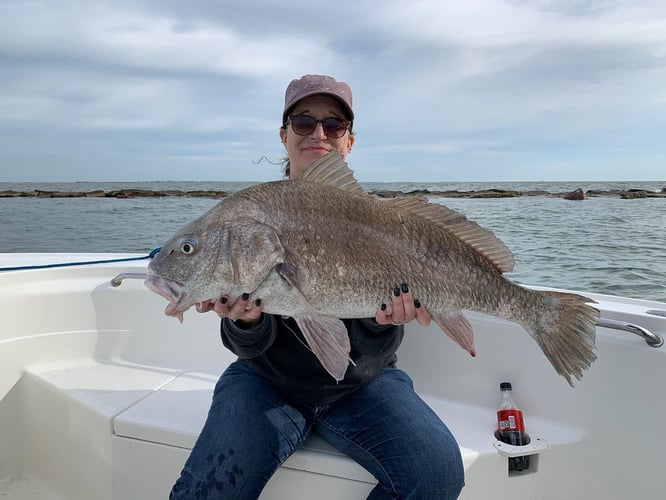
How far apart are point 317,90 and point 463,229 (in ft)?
4.15

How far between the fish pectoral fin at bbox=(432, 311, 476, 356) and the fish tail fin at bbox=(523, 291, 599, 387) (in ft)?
0.99

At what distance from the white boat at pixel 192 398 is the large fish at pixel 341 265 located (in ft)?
2.59

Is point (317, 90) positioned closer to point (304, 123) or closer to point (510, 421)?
point (304, 123)

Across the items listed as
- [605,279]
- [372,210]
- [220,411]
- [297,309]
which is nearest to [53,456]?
[220,411]

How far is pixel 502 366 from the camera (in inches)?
139

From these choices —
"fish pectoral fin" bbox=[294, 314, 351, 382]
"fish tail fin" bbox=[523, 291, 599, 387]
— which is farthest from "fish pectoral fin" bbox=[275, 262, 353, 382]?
"fish tail fin" bbox=[523, 291, 599, 387]

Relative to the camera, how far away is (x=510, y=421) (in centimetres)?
308

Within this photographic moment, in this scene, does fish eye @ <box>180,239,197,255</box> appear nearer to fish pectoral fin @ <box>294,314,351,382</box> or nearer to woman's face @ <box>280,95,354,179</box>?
fish pectoral fin @ <box>294,314,351,382</box>

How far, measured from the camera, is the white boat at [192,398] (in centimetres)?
286

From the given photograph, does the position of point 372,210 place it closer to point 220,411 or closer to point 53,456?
point 220,411

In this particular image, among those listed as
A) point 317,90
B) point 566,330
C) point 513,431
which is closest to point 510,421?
point 513,431

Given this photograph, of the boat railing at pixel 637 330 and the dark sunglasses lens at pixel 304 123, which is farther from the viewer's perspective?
the dark sunglasses lens at pixel 304 123

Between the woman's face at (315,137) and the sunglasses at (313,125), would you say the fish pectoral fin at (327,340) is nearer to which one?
the woman's face at (315,137)

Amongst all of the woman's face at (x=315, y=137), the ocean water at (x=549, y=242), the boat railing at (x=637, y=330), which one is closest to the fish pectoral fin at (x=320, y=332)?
the woman's face at (x=315, y=137)
